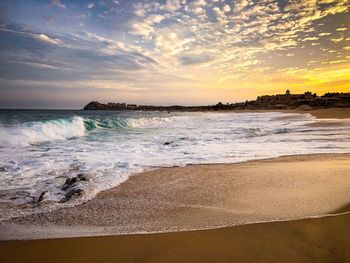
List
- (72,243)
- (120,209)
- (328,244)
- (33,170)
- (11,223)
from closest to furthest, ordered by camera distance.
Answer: (328,244)
(72,243)
(11,223)
(120,209)
(33,170)

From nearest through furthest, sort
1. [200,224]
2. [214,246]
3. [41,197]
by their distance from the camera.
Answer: [214,246], [200,224], [41,197]

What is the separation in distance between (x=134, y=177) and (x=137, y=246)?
3.07 metres

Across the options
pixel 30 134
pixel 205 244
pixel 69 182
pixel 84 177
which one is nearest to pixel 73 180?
pixel 69 182

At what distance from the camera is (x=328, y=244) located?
2.57 metres

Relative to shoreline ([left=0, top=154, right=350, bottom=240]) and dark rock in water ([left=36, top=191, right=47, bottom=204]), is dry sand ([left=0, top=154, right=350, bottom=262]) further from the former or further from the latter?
dark rock in water ([left=36, top=191, right=47, bottom=204])

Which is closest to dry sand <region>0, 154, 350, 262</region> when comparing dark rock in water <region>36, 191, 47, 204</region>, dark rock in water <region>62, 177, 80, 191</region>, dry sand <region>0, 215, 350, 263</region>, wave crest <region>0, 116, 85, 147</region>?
dry sand <region>0, 215, 350, 263</region>

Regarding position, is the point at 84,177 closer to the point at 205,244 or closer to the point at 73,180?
the point at 73,180

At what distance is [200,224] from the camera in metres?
3.23

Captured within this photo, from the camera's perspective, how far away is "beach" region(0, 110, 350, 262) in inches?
101

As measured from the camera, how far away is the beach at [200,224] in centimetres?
255

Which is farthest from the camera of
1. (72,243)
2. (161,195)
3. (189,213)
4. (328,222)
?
(161,195)

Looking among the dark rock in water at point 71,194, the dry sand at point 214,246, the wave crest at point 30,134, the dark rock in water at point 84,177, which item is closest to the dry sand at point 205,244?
the dry sand at point 214,246

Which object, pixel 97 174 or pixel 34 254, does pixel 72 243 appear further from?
pixel 97 174

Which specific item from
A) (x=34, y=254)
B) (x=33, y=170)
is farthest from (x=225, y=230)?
(x=33, y=170)
